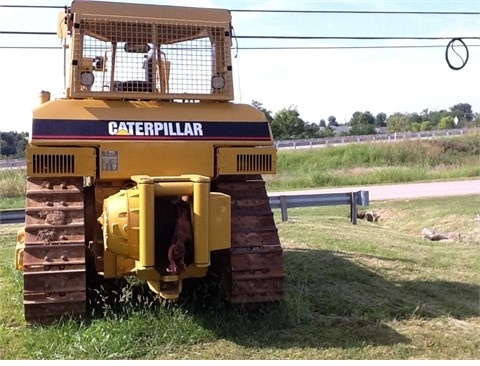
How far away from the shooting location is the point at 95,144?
5.94 meters

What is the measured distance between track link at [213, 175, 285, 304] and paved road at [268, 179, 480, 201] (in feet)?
49.7

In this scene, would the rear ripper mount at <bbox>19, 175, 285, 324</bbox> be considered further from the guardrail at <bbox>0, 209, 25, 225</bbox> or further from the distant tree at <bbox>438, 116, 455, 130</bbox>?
the distant tree at <bbox>438, 116, 455, 130</bbox>

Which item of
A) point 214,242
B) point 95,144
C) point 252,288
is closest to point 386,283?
point 252,288

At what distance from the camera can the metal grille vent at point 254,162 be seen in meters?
6.30

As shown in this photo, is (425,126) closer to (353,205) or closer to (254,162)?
(353,205)

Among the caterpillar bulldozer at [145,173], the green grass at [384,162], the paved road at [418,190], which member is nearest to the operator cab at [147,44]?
the caterpillar bulldozer at [145,173]

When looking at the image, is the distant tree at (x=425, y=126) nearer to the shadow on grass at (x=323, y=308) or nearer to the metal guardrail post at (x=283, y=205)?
the metal guardrail post at (x=283, y=205)

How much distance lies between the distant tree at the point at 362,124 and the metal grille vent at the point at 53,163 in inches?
2171

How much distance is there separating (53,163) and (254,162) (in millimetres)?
1823

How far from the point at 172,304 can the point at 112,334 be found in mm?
910

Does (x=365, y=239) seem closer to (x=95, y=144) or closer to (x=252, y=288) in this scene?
(x=252, y=288)

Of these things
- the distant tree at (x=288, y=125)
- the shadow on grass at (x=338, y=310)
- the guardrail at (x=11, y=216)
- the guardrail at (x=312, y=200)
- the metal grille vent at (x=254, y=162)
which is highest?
the distant tree at (x=288, y=125)

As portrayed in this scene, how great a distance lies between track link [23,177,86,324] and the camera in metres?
5.55

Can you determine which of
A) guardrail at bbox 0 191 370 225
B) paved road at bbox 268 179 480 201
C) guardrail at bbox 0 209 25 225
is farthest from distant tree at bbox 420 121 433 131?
guardrail at bbox 0 209 25 225
